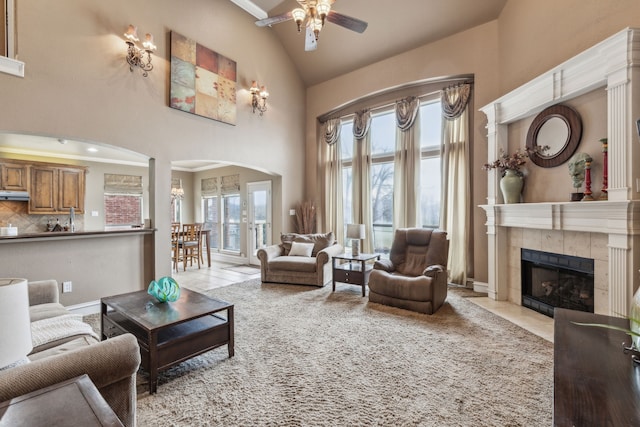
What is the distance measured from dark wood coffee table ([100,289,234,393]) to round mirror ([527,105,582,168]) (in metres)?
4.07

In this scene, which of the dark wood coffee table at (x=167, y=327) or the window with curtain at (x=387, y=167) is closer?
the dark wood coffee table at (x=167, y=327)

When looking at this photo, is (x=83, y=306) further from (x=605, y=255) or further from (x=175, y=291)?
(x=605, y=255)

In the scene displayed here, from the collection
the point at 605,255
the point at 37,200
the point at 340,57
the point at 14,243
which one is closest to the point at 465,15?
the point at 340,57

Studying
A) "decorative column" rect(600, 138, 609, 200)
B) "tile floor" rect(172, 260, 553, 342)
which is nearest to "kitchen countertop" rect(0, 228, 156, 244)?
"tile floor" rect(172, 260, 553, 342)

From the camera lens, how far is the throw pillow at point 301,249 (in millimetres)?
5283

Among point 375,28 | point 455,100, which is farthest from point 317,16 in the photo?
point 455,100

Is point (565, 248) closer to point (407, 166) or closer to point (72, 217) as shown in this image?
A: point (407, 166)

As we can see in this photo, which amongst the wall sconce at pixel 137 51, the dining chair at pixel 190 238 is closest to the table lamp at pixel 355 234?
the wall sconce at pixel 137 51

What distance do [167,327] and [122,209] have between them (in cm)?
693

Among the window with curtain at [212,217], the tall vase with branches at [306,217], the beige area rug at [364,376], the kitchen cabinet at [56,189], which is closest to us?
the beige area rug at [364,376]

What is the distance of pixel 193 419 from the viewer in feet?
5.98

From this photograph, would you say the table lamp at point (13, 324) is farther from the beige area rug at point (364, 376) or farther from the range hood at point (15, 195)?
the range hood at point (15, 195)

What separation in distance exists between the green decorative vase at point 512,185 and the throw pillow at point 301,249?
3.17 m

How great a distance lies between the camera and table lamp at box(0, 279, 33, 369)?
104 centimetres
